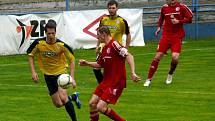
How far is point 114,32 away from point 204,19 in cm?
2360

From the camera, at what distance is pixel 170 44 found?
1948 cm

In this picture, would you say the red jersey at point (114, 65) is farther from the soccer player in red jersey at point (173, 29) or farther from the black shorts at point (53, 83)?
the soccer player in red jersey at point (173, 29)

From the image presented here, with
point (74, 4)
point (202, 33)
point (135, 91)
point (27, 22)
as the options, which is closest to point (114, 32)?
point (135, 91)

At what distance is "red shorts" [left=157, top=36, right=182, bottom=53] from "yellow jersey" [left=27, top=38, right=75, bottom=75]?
5724 millimetres

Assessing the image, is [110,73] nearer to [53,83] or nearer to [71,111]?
[71,111]

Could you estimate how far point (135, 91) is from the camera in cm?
1814

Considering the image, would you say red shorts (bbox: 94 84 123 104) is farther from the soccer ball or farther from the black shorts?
the black shorts

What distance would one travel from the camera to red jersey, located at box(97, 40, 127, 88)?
1265 centimetres

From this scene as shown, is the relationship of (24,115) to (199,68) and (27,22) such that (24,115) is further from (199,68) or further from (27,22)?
(27,22)

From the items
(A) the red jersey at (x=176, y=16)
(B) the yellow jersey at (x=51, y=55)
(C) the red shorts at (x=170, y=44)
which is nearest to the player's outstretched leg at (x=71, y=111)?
(B) the yellow jersey at (x=51, y=55)

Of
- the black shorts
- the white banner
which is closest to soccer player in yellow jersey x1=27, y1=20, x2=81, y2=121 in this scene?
the black shorts

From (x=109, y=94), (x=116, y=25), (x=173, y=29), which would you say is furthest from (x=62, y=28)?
(x=109, y=94)

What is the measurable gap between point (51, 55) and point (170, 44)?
624cm

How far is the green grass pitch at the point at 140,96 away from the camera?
14562 millimetres
